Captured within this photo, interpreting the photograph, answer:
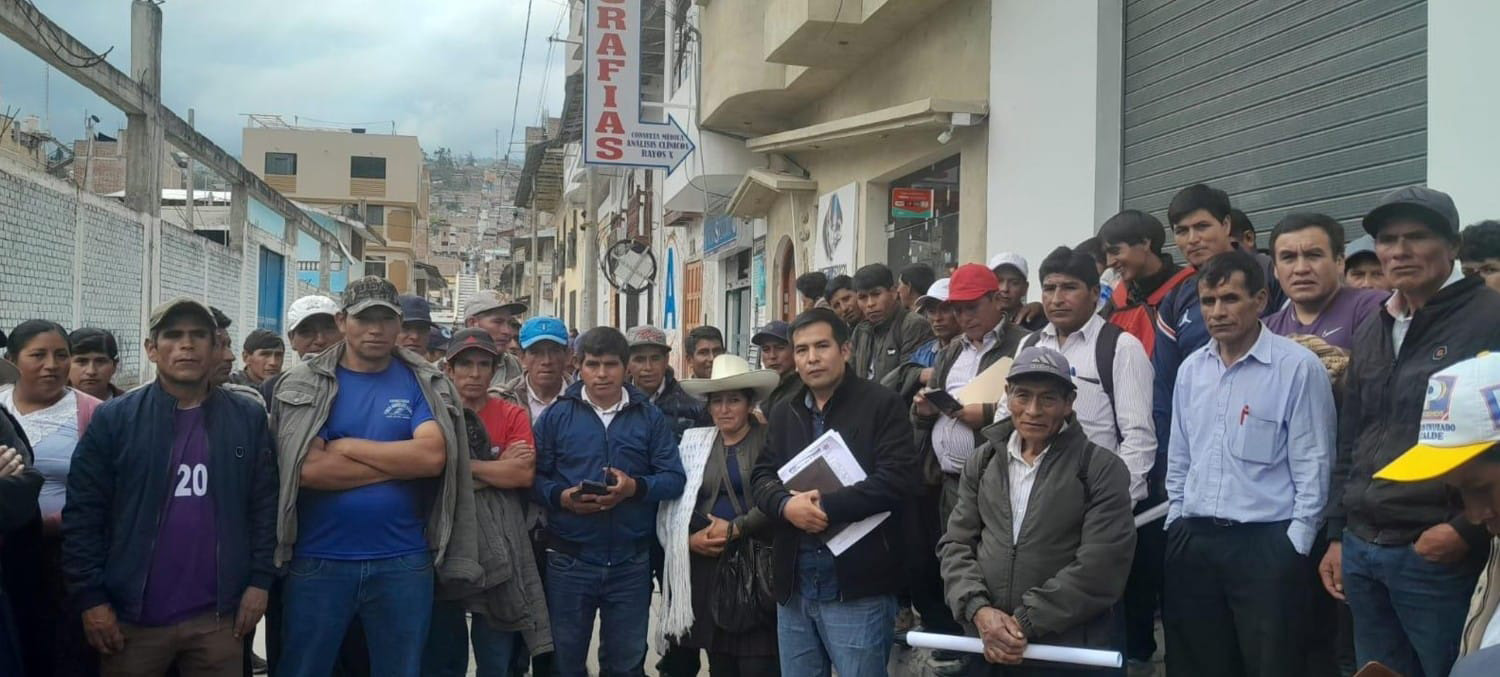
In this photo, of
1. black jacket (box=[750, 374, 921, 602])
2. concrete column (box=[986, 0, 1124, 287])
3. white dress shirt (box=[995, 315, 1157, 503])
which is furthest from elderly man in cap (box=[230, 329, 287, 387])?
concrete column (box=[986, 0, 1124, 287])

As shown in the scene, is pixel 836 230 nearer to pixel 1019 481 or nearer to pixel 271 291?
pixel 1019 481

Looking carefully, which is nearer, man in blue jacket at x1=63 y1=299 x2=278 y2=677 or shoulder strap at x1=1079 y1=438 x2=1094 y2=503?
shoulder strap at x1=1079 y1=438 x2=1094 y2=503

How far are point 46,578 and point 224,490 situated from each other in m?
0.84

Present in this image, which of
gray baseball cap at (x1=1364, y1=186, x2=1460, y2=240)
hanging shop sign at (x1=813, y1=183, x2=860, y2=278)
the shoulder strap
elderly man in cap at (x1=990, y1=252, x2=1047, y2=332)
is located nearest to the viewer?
gray baseball cap at (x1=1364, y1=186, x2=1460, y2=240)

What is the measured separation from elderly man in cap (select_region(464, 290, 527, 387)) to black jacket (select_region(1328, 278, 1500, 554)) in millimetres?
4858

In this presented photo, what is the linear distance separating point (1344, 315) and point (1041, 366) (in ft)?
4.05

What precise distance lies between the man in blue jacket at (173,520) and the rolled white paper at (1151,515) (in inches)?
136

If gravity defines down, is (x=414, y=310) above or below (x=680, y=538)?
above

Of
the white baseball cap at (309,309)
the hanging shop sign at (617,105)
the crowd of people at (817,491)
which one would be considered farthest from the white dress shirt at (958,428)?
the hanging shop sign at (617,105)

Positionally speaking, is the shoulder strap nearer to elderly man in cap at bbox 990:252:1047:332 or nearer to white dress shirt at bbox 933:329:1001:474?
white dress shirt at bbox 933:329:1001:474

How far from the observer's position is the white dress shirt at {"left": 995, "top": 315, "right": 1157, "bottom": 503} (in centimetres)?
416

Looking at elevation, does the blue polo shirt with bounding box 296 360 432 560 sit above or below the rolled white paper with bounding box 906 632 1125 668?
above

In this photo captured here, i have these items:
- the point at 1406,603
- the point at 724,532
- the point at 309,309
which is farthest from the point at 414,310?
the point at 1406,603

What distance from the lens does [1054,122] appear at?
815 cm
